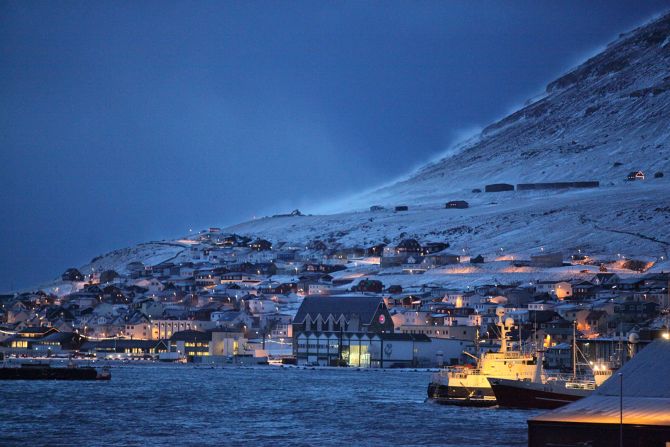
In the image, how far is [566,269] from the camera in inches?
5344

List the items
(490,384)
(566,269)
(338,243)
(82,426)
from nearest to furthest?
1. (82,426)
2. (490,384)
3. (566,269)
4. (338,243)

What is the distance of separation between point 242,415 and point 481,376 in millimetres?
13164

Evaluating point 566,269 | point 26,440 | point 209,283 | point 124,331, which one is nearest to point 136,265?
point 209,283

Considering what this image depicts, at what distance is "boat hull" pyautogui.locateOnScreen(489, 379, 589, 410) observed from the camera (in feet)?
176

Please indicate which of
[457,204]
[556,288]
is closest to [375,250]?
[457,204]

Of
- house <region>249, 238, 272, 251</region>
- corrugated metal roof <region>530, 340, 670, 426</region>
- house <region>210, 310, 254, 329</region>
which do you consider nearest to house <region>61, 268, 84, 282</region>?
house <region>249, 238, 272, 251</region>

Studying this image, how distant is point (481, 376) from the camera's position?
5950 centimetres

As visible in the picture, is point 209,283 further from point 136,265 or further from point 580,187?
point 580,187

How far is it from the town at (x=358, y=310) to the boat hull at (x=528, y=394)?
18.9 m

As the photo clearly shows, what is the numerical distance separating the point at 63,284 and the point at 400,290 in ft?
219

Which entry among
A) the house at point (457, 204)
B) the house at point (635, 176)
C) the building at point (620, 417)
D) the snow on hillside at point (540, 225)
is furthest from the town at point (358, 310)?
the building at point (620, 417)

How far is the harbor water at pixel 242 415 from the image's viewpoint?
41584 mm

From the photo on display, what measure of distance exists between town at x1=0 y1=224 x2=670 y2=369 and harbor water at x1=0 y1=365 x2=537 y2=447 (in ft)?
62.2

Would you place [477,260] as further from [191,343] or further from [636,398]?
[636,398]
